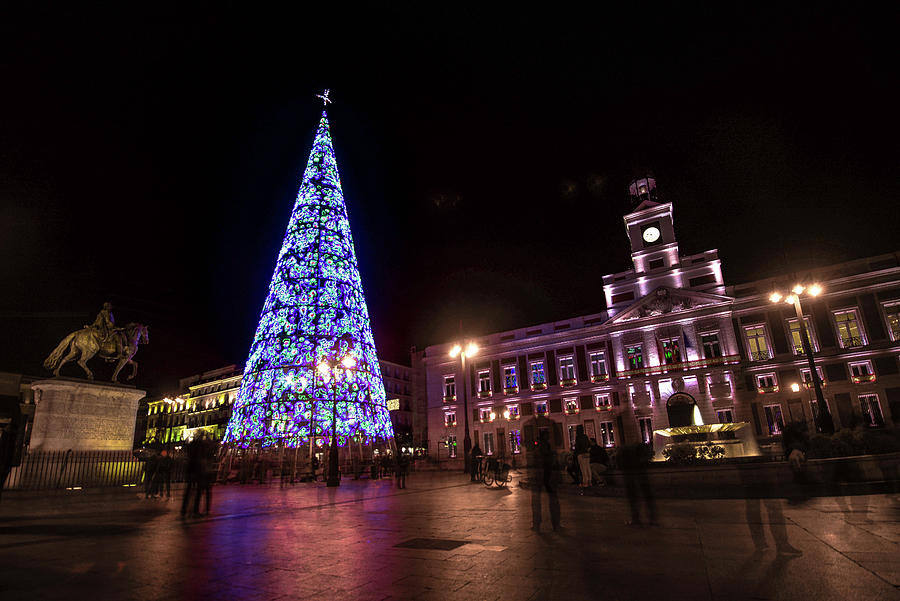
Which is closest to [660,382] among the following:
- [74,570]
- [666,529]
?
[666,529]

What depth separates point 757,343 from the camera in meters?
34.4

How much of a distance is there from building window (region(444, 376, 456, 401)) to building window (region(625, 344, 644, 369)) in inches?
687

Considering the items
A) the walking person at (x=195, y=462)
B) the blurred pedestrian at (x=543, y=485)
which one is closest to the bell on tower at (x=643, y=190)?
the blurred pedestrian at (x=543, y=485)

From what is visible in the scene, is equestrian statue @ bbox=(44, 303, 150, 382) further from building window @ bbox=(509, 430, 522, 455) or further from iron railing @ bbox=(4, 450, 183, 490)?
building window @ bbox=(509, 430, 522, 455)

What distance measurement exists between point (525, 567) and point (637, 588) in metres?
1.10

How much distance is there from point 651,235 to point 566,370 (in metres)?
14.9

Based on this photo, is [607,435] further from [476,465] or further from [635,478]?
[635,478]

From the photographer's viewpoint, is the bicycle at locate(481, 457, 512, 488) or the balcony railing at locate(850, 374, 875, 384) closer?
the bicycle at locate(481, 457, 512, 488)

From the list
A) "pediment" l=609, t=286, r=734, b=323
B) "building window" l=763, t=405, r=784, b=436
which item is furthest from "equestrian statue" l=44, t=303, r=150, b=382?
"building window" l=763, t=405, r=784, b=436

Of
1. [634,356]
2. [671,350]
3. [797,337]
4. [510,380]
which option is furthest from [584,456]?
[510,380]

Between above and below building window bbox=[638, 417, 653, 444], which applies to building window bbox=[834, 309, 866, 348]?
above

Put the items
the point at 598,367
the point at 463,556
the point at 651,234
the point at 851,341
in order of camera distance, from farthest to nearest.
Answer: the point at 651,234 → the point at 598,367 → the point at 851,341 → the point at 463,556

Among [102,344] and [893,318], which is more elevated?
[893,318]

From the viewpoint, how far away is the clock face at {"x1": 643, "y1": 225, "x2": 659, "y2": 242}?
40000 millimetres
